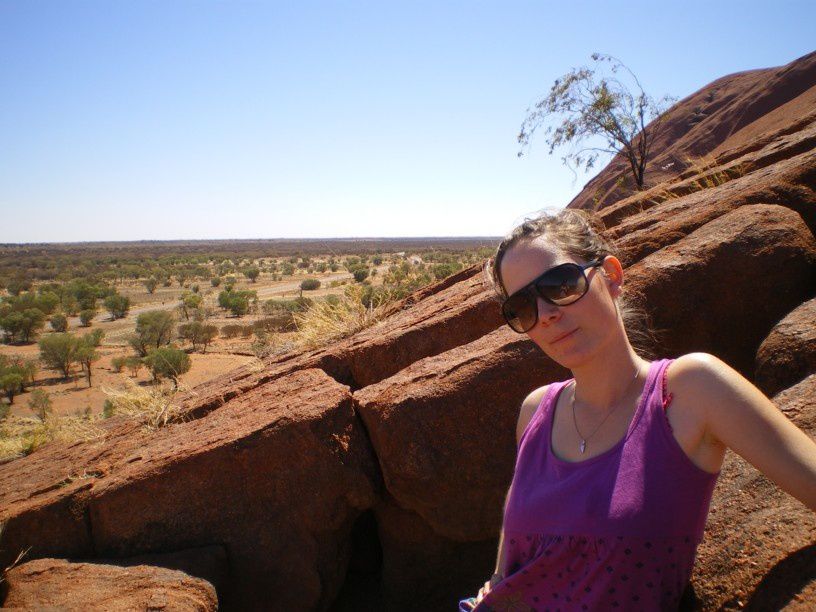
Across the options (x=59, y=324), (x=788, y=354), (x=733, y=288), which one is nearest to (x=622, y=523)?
(x=788, y=354)

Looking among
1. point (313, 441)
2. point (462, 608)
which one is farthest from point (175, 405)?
point (462, 608)

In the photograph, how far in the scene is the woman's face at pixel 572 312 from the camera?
6.06ft

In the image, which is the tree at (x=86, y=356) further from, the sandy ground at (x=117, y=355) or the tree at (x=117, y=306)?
the tree at (x=117, y=306)

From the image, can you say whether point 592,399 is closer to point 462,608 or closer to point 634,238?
point 462,608

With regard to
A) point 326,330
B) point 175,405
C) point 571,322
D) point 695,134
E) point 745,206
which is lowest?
point 175,405

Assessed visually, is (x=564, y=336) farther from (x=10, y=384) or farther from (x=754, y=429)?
(x=10, y=384)

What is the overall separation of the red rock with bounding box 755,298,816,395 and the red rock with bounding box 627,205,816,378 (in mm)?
641

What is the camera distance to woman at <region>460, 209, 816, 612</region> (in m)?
1.46

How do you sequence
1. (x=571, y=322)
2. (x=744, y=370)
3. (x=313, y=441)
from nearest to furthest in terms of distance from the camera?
1. (x=571, y=322)
2. (x=744, y=370)
3. (x=313, y=441)

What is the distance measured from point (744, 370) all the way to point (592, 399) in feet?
7.90

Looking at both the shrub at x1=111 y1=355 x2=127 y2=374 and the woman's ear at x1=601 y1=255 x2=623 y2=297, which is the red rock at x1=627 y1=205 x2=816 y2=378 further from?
the shrub at x1=111 y1=355 x2=127 y2=374

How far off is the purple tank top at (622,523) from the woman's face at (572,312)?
20cm

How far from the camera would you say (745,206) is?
13.5ft

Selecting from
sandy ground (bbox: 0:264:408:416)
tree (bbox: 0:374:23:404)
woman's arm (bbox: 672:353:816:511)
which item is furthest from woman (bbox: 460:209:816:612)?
tree (bbox: 0:374:23:404)
